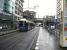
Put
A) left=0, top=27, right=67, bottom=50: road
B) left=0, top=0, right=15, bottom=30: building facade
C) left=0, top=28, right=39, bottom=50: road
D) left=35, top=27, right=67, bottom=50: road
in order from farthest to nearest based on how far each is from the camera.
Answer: left=0, top=0, right=15, bottom=30: building facade < left=0, top=28, right=39, bottom=50: road < left=0, top=27, right=67, bottom=50: road < left=35, top=27, right=67, bottom=50: road

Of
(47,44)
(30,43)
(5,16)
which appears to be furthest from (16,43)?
(5,16)

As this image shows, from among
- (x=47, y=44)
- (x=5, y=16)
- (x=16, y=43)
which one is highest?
(x=5, y=16)

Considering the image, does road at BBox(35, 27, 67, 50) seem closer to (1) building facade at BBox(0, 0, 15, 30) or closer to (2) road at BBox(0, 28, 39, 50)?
(2) road at BBox(0, 28, 39, 50)

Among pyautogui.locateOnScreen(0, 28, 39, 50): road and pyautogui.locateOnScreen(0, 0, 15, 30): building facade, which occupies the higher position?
pyautogui.locateOnScreen(0, 0, 15, 30): building facade

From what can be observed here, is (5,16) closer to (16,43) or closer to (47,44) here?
(16,43)

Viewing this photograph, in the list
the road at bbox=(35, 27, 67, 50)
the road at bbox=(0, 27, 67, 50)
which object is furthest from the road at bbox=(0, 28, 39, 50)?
the road at bbox=(35, 27, 67, 50)

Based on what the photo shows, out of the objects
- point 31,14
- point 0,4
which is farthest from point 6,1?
point 31,14

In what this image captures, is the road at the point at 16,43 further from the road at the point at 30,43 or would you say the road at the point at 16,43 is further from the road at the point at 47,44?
the road at the point at 47,44

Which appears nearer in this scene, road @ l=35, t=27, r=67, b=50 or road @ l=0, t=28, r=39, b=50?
road @ l=35, t=27, r=67, b=50

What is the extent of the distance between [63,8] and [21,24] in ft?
135

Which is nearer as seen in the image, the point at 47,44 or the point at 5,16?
the point at 47,44

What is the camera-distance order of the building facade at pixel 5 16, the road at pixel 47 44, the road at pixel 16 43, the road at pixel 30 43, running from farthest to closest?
1. the building facade at pixel 5 16
2. the road at pixel 16 43
3. the road at pixel 30 43
4. the road at pixel 47 44

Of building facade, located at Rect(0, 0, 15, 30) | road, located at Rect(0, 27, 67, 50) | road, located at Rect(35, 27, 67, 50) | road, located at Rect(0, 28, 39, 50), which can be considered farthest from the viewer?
building facade, located at Rect(0, 0, 15, 30)

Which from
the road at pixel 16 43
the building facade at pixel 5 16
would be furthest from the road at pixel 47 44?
the building facade at pixel 5 16
